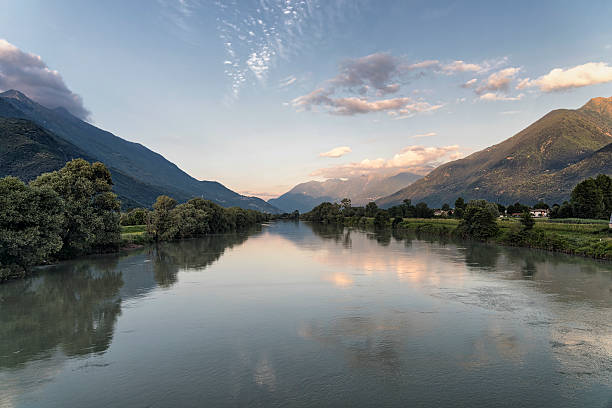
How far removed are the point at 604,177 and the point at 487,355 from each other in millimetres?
117368

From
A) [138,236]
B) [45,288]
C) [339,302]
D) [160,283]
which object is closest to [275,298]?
[339,302]

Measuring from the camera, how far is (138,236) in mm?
71375

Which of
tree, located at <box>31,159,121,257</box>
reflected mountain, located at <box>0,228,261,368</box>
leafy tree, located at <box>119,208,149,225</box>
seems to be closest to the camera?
reflected mountain, located at <box>0,228,261,368</box>

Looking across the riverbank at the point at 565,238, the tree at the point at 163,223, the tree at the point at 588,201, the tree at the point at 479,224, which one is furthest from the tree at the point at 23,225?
the tree at the point at 588,201

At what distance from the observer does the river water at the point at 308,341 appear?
12.9 meters

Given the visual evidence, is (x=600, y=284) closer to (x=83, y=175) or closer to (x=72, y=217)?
(x=72, y=217)

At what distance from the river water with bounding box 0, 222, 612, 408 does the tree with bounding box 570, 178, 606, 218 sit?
72.2 metres

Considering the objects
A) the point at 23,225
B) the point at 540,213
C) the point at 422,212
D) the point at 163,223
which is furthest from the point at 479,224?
the point at 540,213

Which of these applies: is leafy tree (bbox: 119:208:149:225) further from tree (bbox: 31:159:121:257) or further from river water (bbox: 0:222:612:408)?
river water (bbox: 0:222:612:408)

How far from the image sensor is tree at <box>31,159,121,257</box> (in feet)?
152

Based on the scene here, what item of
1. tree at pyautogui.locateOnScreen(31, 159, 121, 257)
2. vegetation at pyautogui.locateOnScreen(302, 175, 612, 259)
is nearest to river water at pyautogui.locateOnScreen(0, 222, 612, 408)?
tree at pyautogui.locateOnScreen(31, 159, 121, 257)

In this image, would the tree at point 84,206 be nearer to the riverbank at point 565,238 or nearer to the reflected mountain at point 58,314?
the reflected mountain at point 58,314

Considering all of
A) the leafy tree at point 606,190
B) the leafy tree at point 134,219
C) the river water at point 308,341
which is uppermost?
the leafy tree at point 606,190

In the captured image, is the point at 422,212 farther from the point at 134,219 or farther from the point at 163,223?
the point at 134,219
